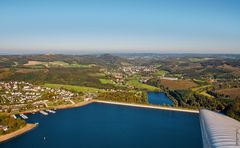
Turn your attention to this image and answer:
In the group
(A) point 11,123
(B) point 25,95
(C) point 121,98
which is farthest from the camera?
(B) point 25,95

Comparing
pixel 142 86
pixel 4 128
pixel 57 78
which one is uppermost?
pixel 57 78

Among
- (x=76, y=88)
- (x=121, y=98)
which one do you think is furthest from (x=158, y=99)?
(x=76, y=88)

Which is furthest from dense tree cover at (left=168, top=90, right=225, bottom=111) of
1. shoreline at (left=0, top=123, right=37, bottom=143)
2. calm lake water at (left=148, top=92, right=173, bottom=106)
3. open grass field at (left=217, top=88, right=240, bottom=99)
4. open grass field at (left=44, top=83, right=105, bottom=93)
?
shoreline at (left=0, top=123, right=37, bottom=143)

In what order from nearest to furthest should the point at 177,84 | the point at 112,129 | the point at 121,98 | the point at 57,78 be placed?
the point at 112,129 < the point at 121,98 < the point at 177,84 < the point at 57,78

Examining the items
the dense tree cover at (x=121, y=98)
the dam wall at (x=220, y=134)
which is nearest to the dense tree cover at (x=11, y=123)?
the dense tree cover at (x=121, y=98)

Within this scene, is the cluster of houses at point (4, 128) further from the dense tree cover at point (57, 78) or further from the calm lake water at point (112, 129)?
the dense tree cover at point (57, 78)

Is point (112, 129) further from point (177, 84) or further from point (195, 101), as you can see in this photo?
point (177, 84)

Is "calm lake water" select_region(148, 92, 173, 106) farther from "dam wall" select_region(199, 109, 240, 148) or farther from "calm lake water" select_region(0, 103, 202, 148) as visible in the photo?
"dam wall" select_region(199, 109, 240, 148)

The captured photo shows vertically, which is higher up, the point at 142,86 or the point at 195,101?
the point at 195,101
